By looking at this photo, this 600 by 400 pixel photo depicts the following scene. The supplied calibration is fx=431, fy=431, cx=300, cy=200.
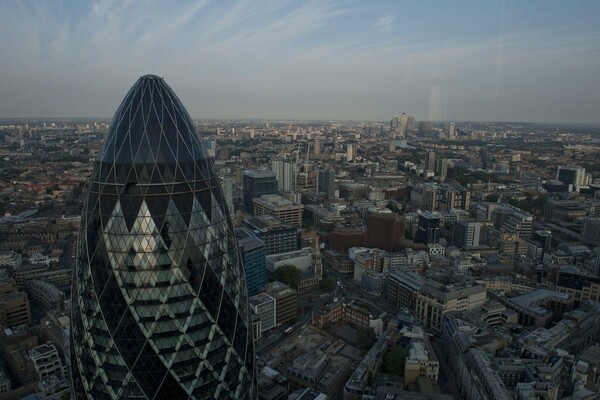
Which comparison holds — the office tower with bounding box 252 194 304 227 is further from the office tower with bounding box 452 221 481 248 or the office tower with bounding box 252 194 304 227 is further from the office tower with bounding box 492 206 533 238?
the office tower with bounding box 492 206 533 238

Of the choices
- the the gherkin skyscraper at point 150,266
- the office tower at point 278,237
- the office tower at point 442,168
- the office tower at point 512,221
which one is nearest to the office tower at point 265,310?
the office tower at point 278,237

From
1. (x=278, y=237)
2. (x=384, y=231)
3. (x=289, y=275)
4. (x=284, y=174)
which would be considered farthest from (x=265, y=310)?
(x=284, y=174)

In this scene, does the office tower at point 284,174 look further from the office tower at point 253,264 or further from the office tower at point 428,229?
the office tower at point 253,264

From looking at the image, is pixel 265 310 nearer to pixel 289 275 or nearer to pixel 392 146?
pixel 289 275

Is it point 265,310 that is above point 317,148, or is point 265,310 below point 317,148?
below

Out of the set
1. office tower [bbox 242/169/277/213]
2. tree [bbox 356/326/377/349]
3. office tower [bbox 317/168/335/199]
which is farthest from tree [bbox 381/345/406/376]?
office tower [bbox 317/168/335/199]

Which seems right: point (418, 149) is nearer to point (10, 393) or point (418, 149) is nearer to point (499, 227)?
point (499, 227)

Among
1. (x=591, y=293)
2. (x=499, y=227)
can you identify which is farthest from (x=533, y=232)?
(x=591, y=293)
